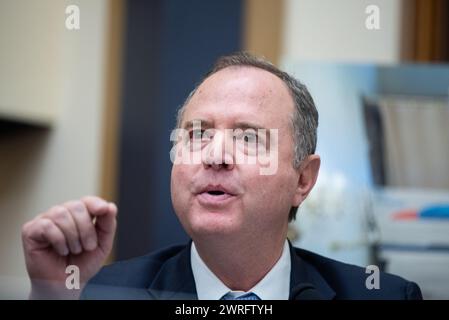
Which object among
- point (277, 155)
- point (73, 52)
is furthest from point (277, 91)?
point (73, 52)

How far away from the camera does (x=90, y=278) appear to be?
2.90 ft

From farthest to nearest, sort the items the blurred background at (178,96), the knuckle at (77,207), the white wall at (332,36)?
the white wall at (332,36) < the blurred background at (178,96) < the knuckle at (77,207)

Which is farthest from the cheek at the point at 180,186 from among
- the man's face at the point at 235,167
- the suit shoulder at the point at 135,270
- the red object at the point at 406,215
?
the red object at the point at 406,215


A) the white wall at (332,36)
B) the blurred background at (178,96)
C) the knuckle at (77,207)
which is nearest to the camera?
the knuckle at (77,207)

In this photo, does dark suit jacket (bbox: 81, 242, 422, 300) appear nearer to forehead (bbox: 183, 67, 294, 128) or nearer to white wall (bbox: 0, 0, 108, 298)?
forehead (bbox: 183, 67, 294, 128)

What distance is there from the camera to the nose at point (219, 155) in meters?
0.83

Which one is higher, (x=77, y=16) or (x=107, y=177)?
(x=77, y=16)

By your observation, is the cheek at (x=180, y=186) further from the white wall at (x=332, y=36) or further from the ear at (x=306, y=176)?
the white wall at (x=332, y=36)

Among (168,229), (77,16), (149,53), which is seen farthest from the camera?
(149,53)

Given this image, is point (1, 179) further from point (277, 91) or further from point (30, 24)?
point (277, 91)

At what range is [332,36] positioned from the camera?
4.93 feet

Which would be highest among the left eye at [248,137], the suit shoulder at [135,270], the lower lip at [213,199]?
the left eye at [248,137]

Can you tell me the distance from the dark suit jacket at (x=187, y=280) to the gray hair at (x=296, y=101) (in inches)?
3.8

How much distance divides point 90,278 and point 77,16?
1.27 ft
